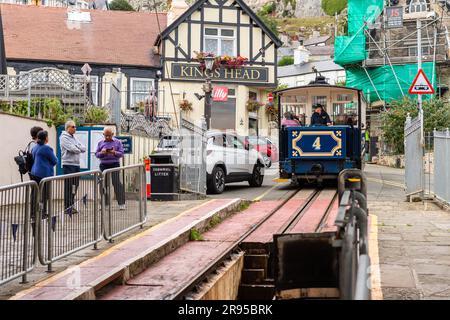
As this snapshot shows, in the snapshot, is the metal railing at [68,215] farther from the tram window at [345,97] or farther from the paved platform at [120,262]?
the tram window at [345,97]

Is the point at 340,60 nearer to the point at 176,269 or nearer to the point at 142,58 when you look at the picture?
the point at 142,58

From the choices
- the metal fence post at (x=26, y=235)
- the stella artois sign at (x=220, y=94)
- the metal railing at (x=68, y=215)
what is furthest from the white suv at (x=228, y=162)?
the stella artois sign at (x=220, y=94)

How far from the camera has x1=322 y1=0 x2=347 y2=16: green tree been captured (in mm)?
133625

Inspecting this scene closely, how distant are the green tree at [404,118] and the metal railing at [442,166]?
16535 millimetres

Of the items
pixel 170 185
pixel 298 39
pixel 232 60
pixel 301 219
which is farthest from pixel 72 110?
pixel 298 39

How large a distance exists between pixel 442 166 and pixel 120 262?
836cm

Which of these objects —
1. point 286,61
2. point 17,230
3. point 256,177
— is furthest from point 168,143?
point 286,61

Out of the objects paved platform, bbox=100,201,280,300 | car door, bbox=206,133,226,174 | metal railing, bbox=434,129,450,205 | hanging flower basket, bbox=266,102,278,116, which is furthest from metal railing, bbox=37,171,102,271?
hanging flower basket, bbox=266,102,278,116

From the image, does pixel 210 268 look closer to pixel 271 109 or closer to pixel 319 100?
pixel 319 100

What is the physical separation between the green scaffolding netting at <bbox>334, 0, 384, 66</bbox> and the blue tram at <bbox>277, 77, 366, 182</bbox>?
2540 cm

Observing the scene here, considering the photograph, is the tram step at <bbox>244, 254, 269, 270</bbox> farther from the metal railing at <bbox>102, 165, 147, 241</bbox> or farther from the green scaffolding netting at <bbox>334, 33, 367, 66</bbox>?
the green scaffolding netting at <bbox>334, 33, 367, 66</bbox>

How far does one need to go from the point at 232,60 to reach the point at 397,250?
25488mm

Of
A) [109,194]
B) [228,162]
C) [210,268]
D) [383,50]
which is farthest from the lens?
[383,50]

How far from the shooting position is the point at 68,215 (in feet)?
26.3
